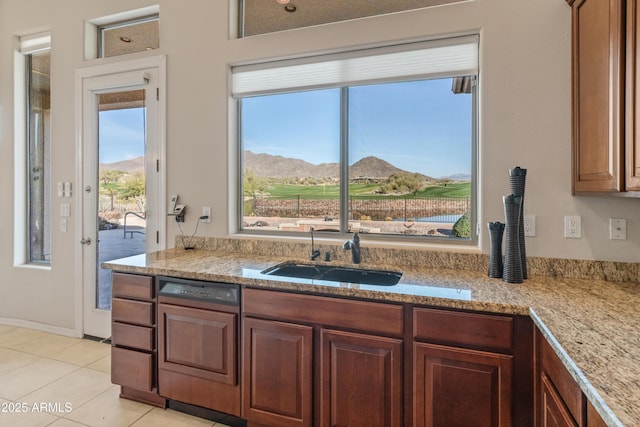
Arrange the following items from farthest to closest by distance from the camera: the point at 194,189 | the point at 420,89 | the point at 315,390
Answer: the point at 194,189, the point at 420,89, the point at 315,390

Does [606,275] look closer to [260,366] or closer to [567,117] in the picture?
[567,117]

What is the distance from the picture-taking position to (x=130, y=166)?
3143 millimetres

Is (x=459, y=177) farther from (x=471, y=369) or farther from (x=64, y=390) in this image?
(x=64, y=390)

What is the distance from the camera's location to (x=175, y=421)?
2.12m

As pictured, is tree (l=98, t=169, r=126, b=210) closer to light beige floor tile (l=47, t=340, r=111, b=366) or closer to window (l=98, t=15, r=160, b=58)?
window (l=98, t=15, r=160, b=58)

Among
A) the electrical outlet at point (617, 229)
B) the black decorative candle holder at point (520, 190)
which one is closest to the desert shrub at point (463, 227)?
the black decorative candle holder at point (520, 190)

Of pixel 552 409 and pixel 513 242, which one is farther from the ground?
pixel 513 242

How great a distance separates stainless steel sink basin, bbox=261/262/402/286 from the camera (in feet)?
7.07

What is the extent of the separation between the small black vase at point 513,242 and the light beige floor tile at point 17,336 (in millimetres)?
3961

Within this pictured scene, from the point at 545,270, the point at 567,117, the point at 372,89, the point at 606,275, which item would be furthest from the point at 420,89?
the point at 606,275

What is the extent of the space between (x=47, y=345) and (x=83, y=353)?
44 centimetres

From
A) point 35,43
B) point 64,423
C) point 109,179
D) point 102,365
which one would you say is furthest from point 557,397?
point 35,43

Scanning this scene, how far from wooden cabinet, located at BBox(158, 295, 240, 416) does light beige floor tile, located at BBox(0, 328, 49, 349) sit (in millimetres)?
1977

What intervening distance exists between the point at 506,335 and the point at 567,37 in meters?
1.67
